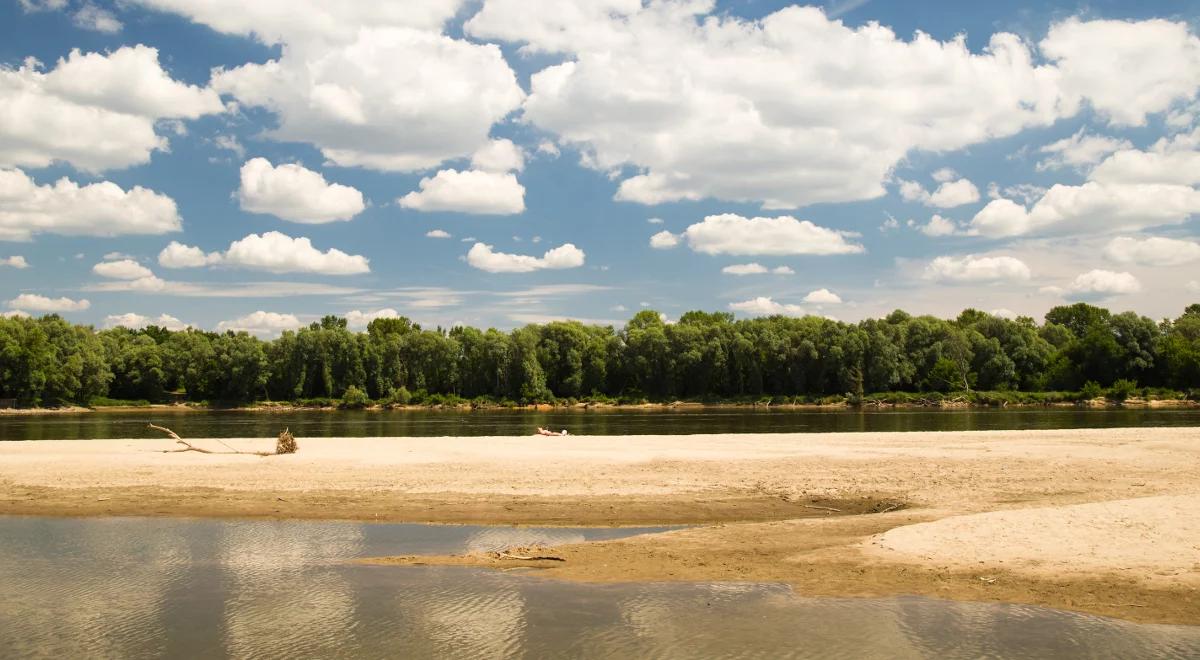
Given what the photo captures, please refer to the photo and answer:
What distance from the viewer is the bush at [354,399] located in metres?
136

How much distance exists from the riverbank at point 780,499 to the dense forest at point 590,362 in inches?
3532

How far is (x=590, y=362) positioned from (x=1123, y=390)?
262ft

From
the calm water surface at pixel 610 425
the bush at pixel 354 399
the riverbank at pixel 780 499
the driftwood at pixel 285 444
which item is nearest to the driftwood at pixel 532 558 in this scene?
the riverbank at pixel 780 499

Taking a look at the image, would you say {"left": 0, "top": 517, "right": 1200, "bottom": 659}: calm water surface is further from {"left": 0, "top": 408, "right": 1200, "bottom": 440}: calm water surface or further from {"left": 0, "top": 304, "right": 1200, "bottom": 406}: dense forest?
{"left": 0, "top": 304, "right": 1200, "bottom": 406}: dense forest

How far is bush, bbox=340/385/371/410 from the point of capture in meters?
136

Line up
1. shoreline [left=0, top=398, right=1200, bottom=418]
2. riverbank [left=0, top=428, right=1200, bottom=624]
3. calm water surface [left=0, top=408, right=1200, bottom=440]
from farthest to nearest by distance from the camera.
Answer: shoreline [left=0, top=398, right=1200, bottom=418] < calm water surface [left=0, top=408, right=1200, bottom=440] < riverbank [left=0, top=428, right=1200, bottom=624]

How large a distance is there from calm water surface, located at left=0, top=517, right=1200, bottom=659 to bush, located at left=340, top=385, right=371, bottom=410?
120217 millimetres

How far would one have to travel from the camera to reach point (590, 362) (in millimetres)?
147250


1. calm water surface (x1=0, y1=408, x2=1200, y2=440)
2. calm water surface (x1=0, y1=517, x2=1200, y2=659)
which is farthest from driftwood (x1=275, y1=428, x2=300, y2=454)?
calm water surface (x1=0, y1=408, x2=1200, y2=440)

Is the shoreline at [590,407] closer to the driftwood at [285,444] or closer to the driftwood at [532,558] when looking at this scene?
the driftwood at [285,444]

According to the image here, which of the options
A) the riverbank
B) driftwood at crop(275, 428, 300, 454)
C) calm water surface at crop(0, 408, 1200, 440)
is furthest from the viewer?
calm water surface at crop(0, 408, 1200, 440)

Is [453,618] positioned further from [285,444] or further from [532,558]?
[285,444]

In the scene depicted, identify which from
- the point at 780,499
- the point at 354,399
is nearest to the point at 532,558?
the point at 780,499

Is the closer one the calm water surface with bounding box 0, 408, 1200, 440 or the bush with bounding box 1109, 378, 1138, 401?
the calm water surface with bounding box 0, 408, 1200, 440
